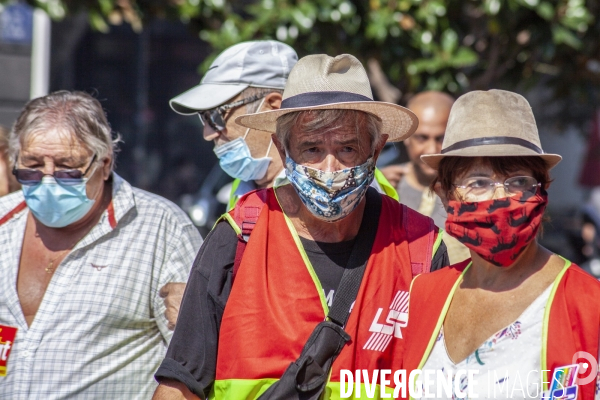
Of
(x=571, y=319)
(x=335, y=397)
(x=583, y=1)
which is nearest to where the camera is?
(x=571, y=319)

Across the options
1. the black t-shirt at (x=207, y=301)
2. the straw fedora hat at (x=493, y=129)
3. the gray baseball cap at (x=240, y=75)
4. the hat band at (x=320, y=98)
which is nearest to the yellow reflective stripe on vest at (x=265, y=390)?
the black t-shirt at (x=207, y=301)

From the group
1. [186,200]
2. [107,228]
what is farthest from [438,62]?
[186,200]

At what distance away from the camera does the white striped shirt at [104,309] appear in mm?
3260

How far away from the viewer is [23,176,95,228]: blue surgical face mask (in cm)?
332

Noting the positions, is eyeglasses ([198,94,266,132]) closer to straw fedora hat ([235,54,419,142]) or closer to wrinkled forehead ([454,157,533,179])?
straw fedora hat ([235,54,419,142])

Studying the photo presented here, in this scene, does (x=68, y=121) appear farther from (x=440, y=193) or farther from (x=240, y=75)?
(x=440, y=193)

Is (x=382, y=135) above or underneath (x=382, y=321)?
above

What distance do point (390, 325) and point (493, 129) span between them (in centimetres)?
67

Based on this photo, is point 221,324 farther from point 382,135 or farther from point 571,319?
point 571,319

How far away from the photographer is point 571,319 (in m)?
2.14

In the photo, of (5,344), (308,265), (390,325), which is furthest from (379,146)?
(5,344)

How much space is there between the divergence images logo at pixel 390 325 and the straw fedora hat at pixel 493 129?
0.48m

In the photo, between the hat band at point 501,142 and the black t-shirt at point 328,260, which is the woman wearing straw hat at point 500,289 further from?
the black t-shirt at point 328,260

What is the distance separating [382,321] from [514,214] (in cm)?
56
